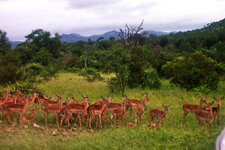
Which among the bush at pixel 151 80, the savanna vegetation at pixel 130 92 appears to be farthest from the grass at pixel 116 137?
the bush at pixel 151 80

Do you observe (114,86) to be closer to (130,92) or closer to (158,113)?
(130,92)

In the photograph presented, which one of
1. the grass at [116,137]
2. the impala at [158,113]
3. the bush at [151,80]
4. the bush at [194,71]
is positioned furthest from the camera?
the bush at [151,80]

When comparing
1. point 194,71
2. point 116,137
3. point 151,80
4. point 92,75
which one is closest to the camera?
point 116,137

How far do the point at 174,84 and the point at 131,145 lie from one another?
1129cm

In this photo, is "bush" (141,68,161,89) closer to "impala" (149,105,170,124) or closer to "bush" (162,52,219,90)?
"bush" (162,52,219,90)

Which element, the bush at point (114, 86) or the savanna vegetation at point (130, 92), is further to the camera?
the bush at point (114, 86)

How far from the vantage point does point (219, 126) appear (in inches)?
291

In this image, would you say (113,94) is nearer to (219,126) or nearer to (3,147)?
(219,126)

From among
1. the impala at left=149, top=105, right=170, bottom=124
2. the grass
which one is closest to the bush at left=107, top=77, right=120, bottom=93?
the grass

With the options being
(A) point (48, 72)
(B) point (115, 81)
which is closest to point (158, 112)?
(B) point (115, 81)

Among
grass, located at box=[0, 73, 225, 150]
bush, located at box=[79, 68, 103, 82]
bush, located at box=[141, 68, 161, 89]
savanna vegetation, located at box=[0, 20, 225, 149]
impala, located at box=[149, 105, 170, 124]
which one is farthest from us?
bush, located at box=[79, 68, 103, 82]

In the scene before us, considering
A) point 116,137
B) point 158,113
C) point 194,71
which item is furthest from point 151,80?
point 116,137

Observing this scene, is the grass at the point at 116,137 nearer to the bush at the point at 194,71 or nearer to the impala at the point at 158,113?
the impala at the point at 158,113

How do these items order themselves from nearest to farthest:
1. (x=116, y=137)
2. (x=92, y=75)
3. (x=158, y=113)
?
(x=116, y=137) < (x=158, y=113) < (x=92, y=75)
